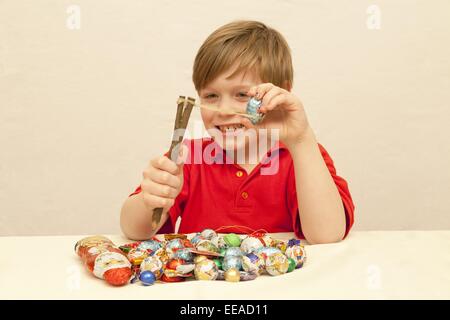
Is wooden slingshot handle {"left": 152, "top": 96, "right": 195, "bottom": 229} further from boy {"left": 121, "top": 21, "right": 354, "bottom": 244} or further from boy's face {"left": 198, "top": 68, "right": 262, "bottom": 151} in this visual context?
boy's face {"left": 198, "top": 68, "right": 262, "bottom": 151}

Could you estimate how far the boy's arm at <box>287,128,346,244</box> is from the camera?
1016 mm

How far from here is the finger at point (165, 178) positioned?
2.96ft

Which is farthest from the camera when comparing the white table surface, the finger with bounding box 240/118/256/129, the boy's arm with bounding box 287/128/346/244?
the finger with bounding box 240/118/256/129

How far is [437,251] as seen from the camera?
936 millimetres

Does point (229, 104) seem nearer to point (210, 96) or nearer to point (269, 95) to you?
point (210, 96)

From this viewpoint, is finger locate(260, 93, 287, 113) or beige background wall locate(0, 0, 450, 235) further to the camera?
beige background wall locate(0, 0, 450, 235)

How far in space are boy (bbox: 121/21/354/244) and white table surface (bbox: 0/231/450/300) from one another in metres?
0.10

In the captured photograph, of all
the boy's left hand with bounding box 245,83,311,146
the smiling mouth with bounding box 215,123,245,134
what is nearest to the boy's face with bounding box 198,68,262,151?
the smiling mouth with bounding box 215,123,245,134

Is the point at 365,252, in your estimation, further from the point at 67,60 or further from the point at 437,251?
the point at 67,60

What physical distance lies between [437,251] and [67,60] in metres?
1.50

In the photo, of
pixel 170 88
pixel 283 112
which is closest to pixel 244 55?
pixel 283 112

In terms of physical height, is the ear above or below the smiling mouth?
above
